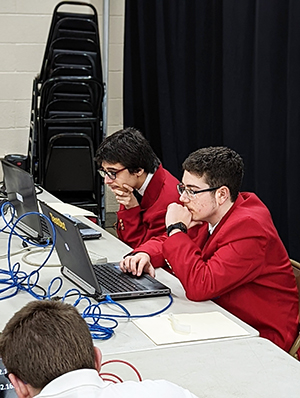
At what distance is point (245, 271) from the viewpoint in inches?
73.7

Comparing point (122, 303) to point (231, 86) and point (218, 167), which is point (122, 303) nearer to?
point (218, 167)

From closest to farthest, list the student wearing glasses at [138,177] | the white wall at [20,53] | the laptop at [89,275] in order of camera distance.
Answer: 1. the laptop at [89,275]
2. the student wearing glasses at [138,177]
3. the white wall at [20,53]

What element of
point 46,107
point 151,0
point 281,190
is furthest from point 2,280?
point 151,0

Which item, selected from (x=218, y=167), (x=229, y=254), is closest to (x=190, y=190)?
(x=218, y=167)

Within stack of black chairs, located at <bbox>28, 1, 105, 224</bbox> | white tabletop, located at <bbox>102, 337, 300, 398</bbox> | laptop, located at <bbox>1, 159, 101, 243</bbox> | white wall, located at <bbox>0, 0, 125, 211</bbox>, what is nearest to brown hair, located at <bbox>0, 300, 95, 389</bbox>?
white tabletop, located at <bbox>102, 337, 300, 398</bbox>

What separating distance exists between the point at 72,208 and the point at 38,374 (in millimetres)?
2180

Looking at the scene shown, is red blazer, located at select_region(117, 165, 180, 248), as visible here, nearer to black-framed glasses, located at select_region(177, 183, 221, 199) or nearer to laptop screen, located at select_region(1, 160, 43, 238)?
laptop screen, located at select_region(1, 160, 43, 238)

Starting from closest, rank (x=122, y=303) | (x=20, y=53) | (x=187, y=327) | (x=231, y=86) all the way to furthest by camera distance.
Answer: (x=187, y=327)
(x=122, y=303)
(x=231, y=86)
(x=20, y=53)

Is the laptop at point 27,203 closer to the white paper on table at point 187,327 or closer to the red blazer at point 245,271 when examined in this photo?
the red blazer at point 245,271

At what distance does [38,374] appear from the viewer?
0.86 m

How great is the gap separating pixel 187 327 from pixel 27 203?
43.8 inches

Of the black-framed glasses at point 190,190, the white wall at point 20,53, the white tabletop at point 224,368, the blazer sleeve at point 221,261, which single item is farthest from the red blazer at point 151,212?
the white wall at point 20,53

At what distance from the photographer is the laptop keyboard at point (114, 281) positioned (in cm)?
188

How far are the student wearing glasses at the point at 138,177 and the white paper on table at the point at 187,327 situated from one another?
0.92 metres
